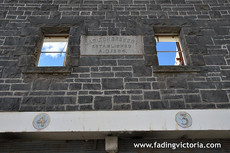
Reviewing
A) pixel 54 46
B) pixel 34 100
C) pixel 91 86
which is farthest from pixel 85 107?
pixel 54 46

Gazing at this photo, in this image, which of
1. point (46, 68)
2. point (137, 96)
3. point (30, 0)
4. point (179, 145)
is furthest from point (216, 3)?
point (30, 0)

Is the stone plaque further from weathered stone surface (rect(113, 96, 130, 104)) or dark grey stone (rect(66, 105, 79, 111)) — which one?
dark grey stone (rect(66, 105, 79, 111))

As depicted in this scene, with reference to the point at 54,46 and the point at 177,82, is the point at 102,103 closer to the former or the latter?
the point at 177,82

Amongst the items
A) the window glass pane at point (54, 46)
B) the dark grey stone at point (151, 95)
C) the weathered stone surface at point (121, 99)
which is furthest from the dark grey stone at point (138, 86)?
the window glass pane at point (54, 46)

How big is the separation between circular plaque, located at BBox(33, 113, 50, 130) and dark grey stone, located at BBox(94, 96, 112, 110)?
0.90 meters

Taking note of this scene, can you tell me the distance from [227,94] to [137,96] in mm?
1855

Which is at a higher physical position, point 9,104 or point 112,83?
point 112,83

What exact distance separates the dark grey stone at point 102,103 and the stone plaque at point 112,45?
1120 mm

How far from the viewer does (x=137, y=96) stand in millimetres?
3244

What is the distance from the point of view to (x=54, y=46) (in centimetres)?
414

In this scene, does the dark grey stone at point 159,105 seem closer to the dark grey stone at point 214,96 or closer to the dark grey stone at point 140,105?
the dark grey stone at point 140,105

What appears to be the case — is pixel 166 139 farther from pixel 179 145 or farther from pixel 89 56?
pixel 89 56

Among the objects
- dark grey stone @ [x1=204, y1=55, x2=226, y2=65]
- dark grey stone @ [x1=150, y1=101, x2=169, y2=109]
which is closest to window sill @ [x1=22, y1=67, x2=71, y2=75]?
dark grey stone @ [x1=150, y1=101, x2=169, y2=109]

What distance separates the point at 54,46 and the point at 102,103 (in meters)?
2.09
